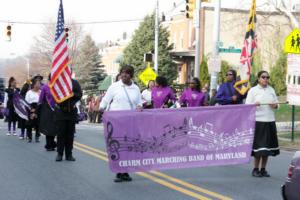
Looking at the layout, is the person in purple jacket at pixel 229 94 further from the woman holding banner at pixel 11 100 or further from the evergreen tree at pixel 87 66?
the evergreen tree at pixel 87 66

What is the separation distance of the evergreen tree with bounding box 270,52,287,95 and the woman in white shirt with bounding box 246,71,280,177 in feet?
95.5

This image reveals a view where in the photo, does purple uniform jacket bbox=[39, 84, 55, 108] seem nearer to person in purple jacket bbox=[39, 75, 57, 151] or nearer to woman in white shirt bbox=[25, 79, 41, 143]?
person in purple jacket bbox=[39, 75, 57, 151]

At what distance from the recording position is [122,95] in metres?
9.45

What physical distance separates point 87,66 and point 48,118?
193ft

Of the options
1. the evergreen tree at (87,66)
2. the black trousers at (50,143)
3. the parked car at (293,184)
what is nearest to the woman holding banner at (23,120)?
the black trousers at (50,143)

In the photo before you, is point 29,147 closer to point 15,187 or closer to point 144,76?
point 15,187

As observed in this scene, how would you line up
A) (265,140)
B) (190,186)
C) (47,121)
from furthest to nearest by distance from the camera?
(47,121) < (265,140) < (190,186)

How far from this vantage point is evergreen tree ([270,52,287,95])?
126 ft

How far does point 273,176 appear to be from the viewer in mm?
10031

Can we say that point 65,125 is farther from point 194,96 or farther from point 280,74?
point 280,74

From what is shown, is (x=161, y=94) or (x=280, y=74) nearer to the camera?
(x=161, y=94)

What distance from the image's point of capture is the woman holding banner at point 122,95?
31.0 feet

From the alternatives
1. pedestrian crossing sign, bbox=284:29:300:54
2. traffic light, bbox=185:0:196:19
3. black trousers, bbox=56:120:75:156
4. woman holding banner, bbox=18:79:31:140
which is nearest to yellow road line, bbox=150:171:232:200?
black trousers, bbox=56:120:75:156

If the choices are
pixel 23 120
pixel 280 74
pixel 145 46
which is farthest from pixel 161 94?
pixel 145 46
